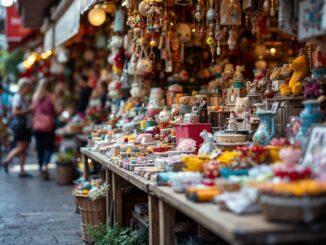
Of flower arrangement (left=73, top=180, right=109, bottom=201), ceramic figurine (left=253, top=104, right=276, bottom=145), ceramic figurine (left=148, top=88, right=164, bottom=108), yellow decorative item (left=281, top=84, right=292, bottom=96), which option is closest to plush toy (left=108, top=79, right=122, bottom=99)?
ceramic figurine (left=148, top=88, right=164, bottom=108)

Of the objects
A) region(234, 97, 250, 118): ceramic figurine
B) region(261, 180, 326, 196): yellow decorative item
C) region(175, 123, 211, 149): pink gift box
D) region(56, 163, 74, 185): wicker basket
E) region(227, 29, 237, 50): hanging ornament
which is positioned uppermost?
region(227, 29, 237, 50): hanging ornament

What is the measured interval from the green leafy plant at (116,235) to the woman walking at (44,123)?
17.5 ft

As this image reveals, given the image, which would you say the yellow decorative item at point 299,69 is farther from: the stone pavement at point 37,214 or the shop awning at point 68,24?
the shop awning at point 68,24

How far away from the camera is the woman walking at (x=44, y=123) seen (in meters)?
11.0

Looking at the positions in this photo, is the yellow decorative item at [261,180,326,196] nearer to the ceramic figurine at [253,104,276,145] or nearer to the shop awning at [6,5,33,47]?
the ceramic figurine at [253,104,276,145]

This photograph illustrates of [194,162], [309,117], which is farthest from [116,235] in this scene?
[309,117]

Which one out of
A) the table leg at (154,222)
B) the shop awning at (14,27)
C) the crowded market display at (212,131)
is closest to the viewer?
the crowded market display at (212,131)

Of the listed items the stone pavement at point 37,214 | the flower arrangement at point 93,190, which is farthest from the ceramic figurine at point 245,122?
the stone pavement at point 37,214

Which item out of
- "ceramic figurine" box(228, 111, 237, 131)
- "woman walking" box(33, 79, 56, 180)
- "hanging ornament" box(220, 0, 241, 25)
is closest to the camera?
"ceramic figurine" box(228, 111, 237, 131)

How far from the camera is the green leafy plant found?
5195 mm

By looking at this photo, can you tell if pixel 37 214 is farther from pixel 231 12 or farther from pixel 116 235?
pixel 231 12

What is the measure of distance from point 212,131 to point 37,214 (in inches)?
132

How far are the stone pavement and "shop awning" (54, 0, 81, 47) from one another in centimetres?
236

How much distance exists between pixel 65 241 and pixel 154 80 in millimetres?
2738
